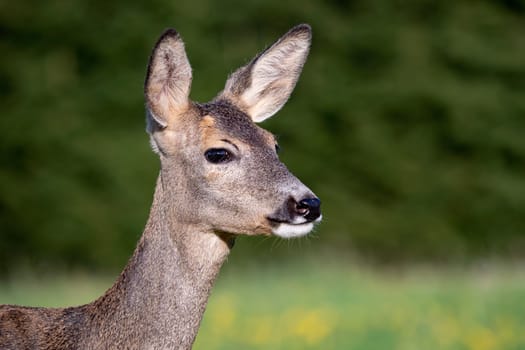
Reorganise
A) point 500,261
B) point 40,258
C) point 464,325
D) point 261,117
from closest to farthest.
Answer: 1. point 261,117
2. point 464,325
3. point 500,261
4. point 40,258

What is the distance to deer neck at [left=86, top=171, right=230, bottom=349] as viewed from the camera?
15.5 ft

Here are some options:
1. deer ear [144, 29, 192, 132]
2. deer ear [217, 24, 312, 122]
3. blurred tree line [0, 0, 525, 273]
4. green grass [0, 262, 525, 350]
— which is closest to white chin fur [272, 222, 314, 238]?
deer ear [144, 29, 192, 132]

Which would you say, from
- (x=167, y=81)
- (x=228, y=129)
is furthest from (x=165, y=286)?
(x=167, y=81)

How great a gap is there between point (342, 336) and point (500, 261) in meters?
5.25

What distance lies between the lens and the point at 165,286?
15.7 ft

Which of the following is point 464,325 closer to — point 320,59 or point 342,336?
point 342,336

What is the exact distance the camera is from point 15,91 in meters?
18.1

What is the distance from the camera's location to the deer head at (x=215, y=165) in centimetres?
482

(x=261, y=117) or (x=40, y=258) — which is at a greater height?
(x=261, y=117)

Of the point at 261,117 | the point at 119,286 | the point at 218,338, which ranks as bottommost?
the point at 218,338

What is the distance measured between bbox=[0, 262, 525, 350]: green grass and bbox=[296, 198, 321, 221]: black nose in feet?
12.0

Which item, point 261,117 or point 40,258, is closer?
point 261,117

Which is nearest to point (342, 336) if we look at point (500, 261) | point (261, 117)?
point (261, 117)

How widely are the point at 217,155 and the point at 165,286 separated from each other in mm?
635
